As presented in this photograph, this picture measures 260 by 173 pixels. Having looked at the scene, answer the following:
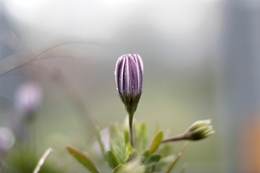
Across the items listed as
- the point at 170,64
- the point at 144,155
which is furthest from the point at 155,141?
the point at 170,64

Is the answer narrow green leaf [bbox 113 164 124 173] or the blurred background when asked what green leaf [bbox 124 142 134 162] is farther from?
the blurred background

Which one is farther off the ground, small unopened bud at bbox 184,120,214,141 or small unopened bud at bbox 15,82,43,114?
small unopened bud at bbox 15,82,43,114

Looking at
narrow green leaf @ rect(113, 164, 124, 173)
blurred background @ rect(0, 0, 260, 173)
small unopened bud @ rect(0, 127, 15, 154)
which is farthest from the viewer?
blurred background @ rect(0, 0, 260, 173)

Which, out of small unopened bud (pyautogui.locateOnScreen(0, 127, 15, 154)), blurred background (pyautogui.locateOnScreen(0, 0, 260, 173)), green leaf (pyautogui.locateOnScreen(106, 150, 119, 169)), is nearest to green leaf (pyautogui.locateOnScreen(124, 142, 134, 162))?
green leaf (pyautogui.locateOnScreen(106, 150, 119, 169))

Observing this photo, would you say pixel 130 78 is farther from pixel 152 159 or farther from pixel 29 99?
pixel 29 99

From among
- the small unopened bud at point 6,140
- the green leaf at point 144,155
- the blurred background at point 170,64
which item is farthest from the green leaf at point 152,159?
the blurred background at point 170,64

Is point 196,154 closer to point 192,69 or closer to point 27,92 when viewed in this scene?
→ point 192,69
